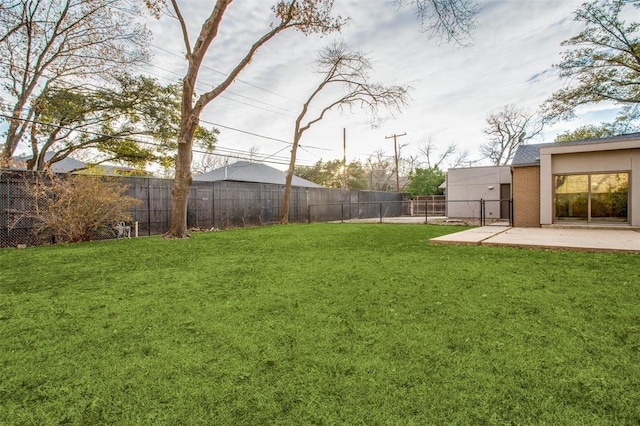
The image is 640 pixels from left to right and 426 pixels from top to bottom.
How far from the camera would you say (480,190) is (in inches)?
655

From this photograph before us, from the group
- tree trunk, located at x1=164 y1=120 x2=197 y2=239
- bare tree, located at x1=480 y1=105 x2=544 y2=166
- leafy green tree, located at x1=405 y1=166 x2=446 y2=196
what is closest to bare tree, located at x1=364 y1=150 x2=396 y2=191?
leafy green tree, located at x1=405 y1=166 x2=446 y2=196

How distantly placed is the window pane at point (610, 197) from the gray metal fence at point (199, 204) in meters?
10.8

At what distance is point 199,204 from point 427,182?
18412 millimetres

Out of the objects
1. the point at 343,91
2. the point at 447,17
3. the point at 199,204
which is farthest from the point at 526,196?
the point at 199,204

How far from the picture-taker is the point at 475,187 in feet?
55.1

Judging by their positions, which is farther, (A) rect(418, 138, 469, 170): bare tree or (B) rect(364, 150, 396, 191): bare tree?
(B) rect(364, 150, 396, 191): bare tree

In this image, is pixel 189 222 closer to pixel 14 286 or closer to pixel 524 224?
pixel 14 286

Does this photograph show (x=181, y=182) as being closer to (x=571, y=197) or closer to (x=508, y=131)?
(x=571, y=197)

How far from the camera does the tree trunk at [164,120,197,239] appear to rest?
8.02 metres

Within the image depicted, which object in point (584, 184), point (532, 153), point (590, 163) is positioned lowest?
point (584, 184)

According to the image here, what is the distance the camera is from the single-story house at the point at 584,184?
8.34 meters

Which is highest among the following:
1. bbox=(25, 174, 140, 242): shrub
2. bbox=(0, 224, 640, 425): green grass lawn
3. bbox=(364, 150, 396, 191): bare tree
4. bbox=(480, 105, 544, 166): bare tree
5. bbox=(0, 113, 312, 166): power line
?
bbox=(480, 105, 544, 166): bare tree

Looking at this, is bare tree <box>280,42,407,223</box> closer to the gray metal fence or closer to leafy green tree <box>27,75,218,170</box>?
the gray metal fence

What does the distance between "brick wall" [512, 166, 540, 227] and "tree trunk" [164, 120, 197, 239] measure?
9817 millimetres
